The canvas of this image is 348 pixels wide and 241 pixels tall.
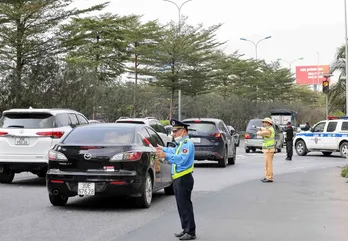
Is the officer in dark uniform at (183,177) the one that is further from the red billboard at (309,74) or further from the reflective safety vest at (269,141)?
the red billboard at (309,74)

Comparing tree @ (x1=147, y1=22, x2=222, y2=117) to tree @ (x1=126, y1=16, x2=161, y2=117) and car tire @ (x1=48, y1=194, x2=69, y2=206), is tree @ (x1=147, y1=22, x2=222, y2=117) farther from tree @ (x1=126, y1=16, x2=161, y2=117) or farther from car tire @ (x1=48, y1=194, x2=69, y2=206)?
car tire @ (x1=48, y1=194, x2=69, y2=206)

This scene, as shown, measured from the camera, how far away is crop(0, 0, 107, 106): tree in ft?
105

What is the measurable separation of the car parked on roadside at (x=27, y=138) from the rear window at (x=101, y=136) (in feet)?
8.88

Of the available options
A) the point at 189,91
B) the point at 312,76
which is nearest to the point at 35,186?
the point at 189,91

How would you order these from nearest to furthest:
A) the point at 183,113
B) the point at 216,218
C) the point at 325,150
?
the point at 216,218
the point at 325,150
the point at 183,113

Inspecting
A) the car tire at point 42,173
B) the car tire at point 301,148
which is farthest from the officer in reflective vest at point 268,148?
the car tire at point 301,148

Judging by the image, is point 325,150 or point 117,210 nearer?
point 117,210

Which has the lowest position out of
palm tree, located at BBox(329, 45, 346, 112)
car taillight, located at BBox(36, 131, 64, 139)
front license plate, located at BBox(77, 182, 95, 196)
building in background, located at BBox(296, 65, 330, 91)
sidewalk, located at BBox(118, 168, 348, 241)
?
sidewalk, located at BBox(118, 168, 348, 241)

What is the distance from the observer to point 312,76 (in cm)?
8075

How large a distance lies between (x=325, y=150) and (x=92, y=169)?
20286 mm

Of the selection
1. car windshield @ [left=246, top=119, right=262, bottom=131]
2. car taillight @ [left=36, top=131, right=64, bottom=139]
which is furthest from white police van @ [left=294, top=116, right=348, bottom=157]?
car taillight @ [left=36, top=131, right=64, bottom=139]

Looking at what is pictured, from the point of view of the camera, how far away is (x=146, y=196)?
404 inches

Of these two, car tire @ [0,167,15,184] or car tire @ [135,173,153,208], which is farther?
car tire @ [0,167,15,184]

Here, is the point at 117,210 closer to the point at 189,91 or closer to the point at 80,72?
the point at 80,72
